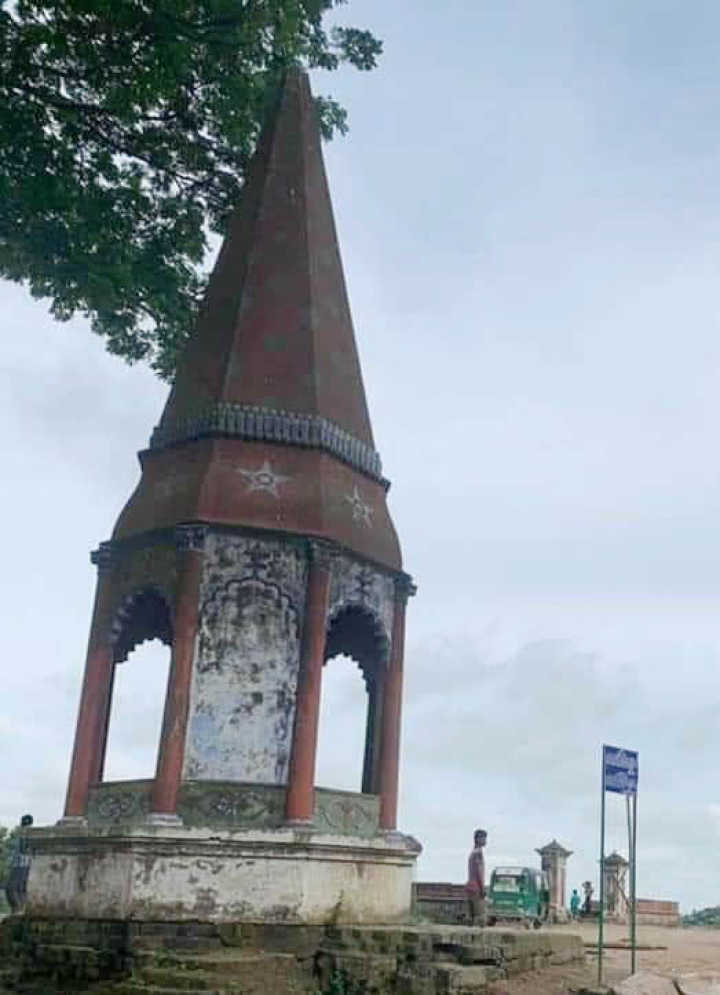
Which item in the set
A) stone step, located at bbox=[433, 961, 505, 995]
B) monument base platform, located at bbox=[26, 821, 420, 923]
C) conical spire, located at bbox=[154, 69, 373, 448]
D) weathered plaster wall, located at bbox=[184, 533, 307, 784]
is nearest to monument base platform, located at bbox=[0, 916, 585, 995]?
stone step, located at bbox=[433, 961, 505, 995]

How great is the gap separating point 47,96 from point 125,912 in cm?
878

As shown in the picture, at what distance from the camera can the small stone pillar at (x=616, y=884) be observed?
27.2 m

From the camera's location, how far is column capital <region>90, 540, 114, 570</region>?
40.0 ft

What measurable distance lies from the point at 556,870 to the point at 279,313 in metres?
20.3

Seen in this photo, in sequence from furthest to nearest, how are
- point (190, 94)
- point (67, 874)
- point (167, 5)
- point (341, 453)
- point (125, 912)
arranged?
point (190, 94), point (341, 453), point (167, 5), point (67, 874), point (125, 912)

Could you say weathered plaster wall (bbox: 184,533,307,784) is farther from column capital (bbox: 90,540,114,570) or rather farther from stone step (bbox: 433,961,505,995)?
stone step (bbox: 433,961,505,995)

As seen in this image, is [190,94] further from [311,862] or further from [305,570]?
[311,862]

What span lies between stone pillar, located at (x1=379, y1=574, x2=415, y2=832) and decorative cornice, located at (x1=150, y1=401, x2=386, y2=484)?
5.82 ft

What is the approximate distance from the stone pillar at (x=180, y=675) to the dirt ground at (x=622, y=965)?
357 cm

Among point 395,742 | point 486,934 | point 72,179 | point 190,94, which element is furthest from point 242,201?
point 486,934

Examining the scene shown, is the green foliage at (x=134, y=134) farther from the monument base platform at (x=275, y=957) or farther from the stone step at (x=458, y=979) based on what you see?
the stone step at (x=458, y=979)

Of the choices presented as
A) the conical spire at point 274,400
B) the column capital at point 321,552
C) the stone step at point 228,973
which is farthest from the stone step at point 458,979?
the conical spire at point 274,400

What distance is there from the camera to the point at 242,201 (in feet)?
46.8

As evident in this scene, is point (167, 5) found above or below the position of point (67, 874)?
above
